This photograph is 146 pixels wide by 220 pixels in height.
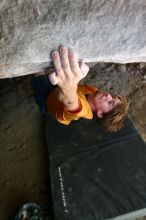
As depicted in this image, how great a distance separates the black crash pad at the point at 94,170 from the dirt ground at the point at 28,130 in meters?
0.16

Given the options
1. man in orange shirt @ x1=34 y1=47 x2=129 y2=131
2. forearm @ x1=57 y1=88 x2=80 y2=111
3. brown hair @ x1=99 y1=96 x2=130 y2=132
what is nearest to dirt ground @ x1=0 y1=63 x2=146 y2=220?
brown hair @ x1=99 y1=96 x2=130 y2=132

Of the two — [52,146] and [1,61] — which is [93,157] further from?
[1,61]

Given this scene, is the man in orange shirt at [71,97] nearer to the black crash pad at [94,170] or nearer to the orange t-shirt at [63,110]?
the orange t-shirt at [63,110]

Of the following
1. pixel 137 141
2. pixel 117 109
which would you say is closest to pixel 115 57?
pixel 117 109

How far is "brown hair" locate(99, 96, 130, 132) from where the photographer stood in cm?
202

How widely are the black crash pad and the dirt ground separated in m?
0.16

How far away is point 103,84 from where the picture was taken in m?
2.66

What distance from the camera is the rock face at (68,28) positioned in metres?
1.07

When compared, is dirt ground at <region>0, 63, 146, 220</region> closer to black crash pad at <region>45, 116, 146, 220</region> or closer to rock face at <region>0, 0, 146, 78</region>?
black crash pad at <region>45, 116, 146, 220</region>

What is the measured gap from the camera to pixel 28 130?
260 centimetres

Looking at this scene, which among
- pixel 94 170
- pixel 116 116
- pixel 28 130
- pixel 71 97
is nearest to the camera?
pixel 71 97

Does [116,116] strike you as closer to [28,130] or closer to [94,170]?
[94,170]

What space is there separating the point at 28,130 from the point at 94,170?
0.67 meters

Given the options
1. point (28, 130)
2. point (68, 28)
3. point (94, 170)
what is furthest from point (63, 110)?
point (28, 130)
